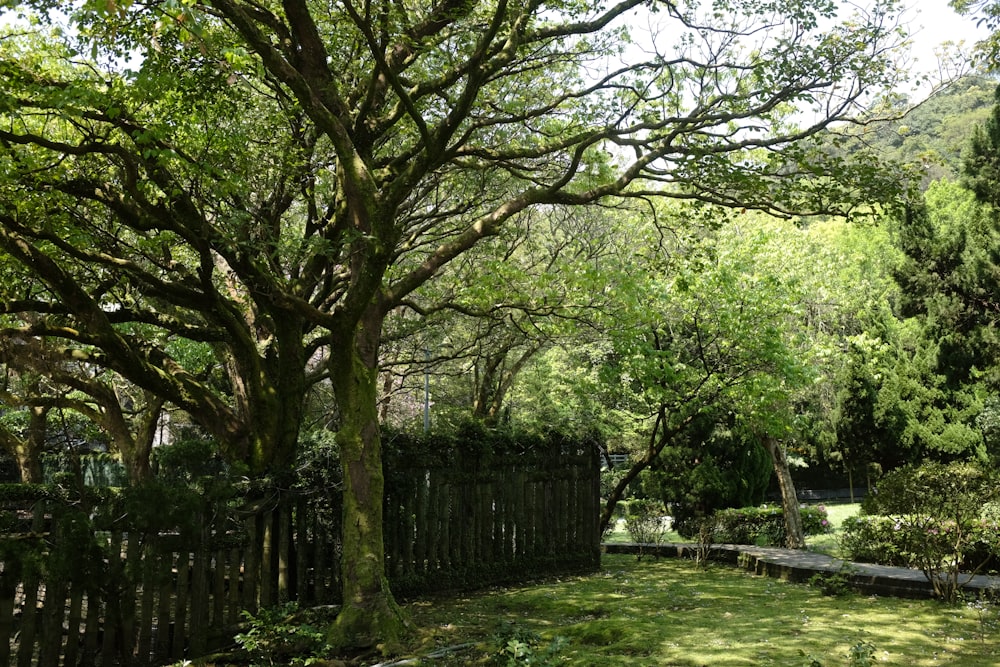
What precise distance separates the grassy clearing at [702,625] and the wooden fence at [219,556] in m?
0.73

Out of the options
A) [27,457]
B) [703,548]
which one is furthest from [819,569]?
[27,457]

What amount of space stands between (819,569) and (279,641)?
776cm

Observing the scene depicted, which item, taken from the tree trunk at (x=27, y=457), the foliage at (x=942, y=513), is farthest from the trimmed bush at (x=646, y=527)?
the tree trunk at (x=27, y=457)

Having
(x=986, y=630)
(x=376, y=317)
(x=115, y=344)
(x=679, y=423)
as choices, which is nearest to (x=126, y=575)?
(x=115, y=344)

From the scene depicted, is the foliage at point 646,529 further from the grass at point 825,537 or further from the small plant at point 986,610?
the small plant at point 986,610

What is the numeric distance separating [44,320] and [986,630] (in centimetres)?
1056

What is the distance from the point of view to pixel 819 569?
1119 cm

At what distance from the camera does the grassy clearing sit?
605 centimetres

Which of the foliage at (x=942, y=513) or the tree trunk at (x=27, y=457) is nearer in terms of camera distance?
the foliage at (x=942, y=513)

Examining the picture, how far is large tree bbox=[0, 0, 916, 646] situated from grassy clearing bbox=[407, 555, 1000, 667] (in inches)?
61.7

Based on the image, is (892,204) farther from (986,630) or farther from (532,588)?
(532,588)

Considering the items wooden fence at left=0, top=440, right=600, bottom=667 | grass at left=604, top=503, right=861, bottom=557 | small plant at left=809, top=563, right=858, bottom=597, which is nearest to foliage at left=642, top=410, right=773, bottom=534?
grass at left=604, top=503, right=861, bottom=557

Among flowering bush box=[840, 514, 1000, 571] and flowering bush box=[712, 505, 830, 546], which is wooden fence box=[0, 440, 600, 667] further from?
flowering bush box=[712, 505, 830, 546]

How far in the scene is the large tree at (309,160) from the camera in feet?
23.0
